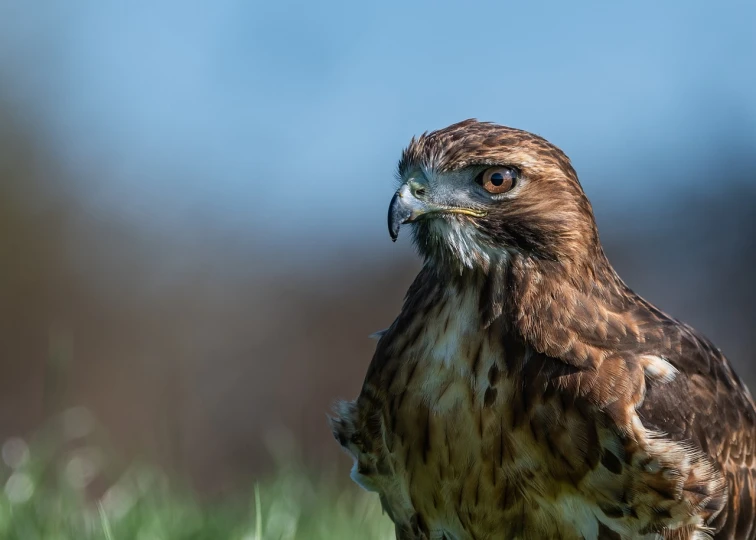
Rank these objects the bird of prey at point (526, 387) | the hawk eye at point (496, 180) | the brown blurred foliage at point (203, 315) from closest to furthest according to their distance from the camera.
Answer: the bird of prey at point (526, 387) < the hawk eye at point (496, 180) < the brown blurred foliage at point (203, 315)

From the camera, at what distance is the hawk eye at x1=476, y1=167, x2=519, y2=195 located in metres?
4.31

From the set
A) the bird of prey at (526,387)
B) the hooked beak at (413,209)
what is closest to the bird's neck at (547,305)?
the bird of prey at (526,387)

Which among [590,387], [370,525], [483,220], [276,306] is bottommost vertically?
[276,306]

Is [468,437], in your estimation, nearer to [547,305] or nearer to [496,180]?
[547,305]

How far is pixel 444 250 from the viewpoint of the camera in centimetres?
428

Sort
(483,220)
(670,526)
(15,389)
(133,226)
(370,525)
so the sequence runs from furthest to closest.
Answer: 1. (133,226)
2. (15,389)
3. (370,525)
4. (483,220)
5. (670,526)

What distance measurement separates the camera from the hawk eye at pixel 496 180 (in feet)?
14.1

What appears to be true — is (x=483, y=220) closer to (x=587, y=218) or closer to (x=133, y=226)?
(x=587, y=218)

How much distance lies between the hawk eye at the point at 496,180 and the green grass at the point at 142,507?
1.46 m

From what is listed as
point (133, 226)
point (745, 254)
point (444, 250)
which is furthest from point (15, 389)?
point (444, 250)

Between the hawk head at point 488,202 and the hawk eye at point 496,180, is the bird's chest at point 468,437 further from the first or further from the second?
the hawk eye at point 496,180

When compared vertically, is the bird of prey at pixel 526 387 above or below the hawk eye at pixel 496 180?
below

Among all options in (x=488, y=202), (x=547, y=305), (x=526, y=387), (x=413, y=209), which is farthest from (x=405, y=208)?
(x=526, y=387)

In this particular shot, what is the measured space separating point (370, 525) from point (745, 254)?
37.2ft
